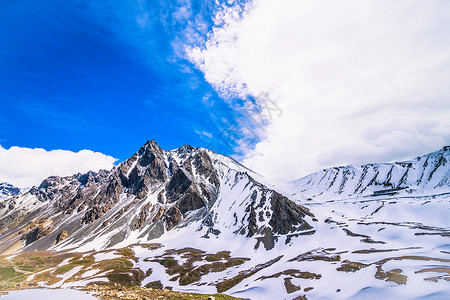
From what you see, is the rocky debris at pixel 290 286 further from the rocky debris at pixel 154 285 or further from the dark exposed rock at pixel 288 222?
the dark exposed rock at pixel 288 222

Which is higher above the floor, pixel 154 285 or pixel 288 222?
pixel 288 222

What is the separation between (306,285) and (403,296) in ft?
127

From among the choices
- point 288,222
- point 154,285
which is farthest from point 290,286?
point 288,222

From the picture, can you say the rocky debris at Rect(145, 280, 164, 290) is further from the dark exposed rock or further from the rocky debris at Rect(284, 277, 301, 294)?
the dark exposed rock

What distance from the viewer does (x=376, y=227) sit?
156 meters

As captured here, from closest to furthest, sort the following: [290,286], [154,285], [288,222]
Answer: [290,286], [154,285], [288,222]

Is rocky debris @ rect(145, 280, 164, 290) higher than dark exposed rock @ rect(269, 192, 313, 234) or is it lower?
lower

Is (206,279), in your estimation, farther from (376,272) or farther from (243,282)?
(376,272)

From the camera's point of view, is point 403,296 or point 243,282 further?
point 243,282

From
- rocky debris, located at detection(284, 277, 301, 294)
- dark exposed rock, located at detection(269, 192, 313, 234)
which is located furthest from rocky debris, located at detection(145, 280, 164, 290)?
dark exposed rock, located at detection(269, 192, 313, 234)

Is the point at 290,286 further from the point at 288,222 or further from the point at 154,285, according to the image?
the point at 288,222

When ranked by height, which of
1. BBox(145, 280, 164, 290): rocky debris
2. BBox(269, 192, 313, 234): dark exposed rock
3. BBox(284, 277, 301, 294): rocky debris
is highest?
BBox(269, 192, 313, 234): dark exposed rock

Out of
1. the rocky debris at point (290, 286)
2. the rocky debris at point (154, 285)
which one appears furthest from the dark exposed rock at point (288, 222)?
the rocky debris at point (154, 285)

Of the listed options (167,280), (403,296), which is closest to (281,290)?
(403,296)
